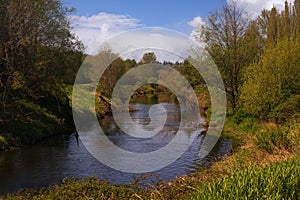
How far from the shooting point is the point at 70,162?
19703 mm

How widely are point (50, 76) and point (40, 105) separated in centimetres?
389

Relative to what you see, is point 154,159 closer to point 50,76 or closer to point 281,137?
point 281,137

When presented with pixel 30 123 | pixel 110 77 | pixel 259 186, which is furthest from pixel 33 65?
pixel 110 77

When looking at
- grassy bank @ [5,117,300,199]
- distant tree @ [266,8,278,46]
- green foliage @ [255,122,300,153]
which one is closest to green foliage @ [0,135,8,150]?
grassy bank @ [5,117,300,199]

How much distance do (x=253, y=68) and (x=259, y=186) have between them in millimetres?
21284

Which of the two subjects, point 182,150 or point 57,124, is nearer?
point 182,150

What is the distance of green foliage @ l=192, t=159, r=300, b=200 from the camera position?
7.75m

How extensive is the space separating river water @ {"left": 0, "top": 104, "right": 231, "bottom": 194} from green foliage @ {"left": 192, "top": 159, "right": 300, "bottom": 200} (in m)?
7.91

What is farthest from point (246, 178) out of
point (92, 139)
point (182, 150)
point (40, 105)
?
point (40, 105)

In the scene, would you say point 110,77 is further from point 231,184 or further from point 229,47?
point 231,184

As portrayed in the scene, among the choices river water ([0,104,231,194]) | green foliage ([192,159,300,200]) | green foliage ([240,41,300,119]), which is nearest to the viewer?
green foliage ([192,159,300,200])

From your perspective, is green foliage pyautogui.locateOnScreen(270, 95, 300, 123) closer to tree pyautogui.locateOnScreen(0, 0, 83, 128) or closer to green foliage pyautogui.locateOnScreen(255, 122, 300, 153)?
green foliage pyautogui.locateOnScreen(255, 122, 300, 153)

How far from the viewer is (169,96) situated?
7725 centimetres

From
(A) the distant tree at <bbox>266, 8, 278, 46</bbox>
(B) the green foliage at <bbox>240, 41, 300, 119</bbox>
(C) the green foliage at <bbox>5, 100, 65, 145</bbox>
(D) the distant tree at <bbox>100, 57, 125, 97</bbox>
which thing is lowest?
(C) the green foliage at <bbox>5, 100, 65, 145</bbox>
